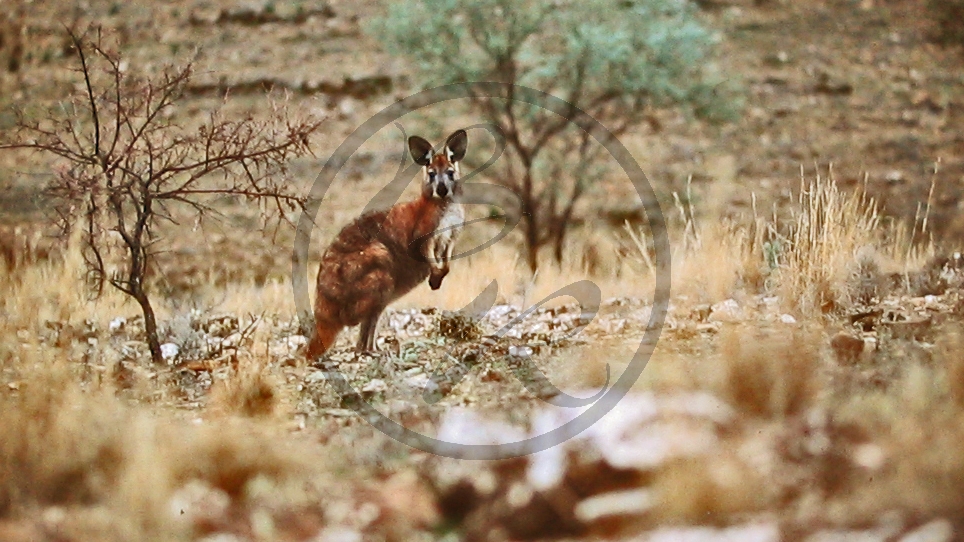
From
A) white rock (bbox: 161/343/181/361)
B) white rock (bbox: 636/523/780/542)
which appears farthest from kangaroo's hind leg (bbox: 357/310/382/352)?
white rock (bbox: 636/523/780/542)

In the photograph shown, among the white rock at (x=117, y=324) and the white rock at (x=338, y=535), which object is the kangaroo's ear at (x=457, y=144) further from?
the white rock at (x=117, y=324)

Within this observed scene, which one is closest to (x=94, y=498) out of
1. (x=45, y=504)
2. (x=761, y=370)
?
(x=45, y=504)

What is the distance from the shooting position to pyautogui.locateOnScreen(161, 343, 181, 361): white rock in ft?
11.9

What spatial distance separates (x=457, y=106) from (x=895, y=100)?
2.74 meters

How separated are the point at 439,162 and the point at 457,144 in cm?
11

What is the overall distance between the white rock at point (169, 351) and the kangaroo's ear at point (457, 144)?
1367 mm

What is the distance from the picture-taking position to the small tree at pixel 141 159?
3.52m

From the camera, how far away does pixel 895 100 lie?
559 cm

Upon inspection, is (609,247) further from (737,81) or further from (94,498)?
(94,498)

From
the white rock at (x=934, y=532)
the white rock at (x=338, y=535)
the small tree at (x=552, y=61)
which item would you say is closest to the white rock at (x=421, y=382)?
the white rock at (x=338, y=535)

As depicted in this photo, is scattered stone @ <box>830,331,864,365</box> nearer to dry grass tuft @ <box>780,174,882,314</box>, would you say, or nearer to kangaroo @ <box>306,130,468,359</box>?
dry grass tuft @ <box>780,174,882,314</box>

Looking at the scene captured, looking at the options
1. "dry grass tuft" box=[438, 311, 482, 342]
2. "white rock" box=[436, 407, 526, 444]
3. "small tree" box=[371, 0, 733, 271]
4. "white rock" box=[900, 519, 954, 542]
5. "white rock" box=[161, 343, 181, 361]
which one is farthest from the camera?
"small tree" box=[371, 0, 733, 271]

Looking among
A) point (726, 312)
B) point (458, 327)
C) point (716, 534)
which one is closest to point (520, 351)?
point (458, 327)

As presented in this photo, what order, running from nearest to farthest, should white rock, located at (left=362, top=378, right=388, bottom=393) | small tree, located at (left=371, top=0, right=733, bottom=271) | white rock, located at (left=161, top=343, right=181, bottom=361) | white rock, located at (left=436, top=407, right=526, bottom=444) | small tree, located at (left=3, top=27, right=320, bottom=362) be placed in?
white rock, located at (left=436, top=407, right=526, bottom=444) → white rock, located at (left=362, top=378, right=388, bottom=393) → small tree, located at (left=3, top=27, right=320, bottom=362) → white rock, located at (left=161, top=343, right=181, bottom=361) → small tree, located at (left=371, top=0, right=733, bottom=271)
